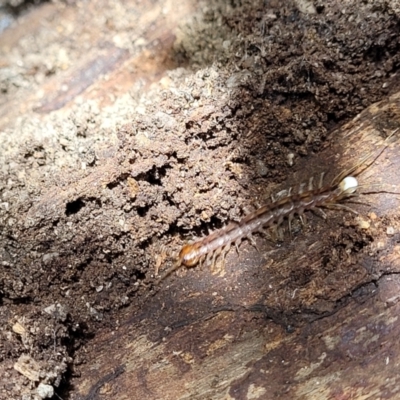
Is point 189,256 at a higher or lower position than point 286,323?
higher

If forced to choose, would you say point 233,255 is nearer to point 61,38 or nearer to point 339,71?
point 339,71

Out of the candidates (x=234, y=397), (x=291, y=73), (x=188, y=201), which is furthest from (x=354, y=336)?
(x=291, y=73)

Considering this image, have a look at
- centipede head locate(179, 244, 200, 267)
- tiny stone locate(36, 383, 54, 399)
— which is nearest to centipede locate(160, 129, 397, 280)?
centipede head locate(179, 244, 200, 267)

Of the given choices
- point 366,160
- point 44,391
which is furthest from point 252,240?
point 44,391

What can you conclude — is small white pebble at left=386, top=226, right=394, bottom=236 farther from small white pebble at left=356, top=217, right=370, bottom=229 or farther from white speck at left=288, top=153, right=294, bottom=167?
white speck at left=288, top=153, right=294, bottom=167

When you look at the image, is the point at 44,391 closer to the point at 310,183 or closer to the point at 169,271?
the point at 169,271

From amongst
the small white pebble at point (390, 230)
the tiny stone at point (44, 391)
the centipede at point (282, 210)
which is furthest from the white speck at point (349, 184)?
the tiny stone at point (44, 391)
